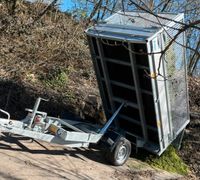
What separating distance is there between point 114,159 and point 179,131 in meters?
1.85

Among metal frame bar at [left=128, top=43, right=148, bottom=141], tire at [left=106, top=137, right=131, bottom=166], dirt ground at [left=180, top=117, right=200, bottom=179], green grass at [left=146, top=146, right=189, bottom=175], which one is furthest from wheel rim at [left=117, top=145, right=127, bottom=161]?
dirt ground at [left=180, top=117, right=200, bottom=179]

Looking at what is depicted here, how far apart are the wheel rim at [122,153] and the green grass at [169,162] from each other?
3.14ft

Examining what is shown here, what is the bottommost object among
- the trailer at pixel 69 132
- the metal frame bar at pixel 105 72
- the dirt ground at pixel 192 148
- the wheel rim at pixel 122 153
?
the dirt ground at pixel 192 148

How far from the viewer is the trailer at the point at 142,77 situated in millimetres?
7648

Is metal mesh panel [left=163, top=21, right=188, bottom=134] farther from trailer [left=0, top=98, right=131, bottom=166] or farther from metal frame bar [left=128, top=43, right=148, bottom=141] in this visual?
trailer [left=0, top=98, right=131, bottom=166]

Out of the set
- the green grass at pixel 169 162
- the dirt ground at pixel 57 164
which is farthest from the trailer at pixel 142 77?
the dirt ground at pixel 57 164

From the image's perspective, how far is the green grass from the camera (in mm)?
9078

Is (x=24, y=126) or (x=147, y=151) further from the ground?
(x=24, y=126)

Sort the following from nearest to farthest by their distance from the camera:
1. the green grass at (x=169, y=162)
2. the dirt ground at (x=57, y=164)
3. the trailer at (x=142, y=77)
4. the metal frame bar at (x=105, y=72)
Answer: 1. the dirt ground at (x=57, y=164)
2. the trailer at (x=142, y=77)
3. the metal frame bar at (x=105, y=72)
4. the green grass at (x=169, y=162)

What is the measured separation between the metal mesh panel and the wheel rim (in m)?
1.14

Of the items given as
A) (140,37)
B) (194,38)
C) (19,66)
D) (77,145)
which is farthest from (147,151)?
(194,38)

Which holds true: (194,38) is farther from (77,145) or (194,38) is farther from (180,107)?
(77,145)

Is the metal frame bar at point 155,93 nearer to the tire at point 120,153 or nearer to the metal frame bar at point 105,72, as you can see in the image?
the tire at point 120,153

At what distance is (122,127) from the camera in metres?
9.19
